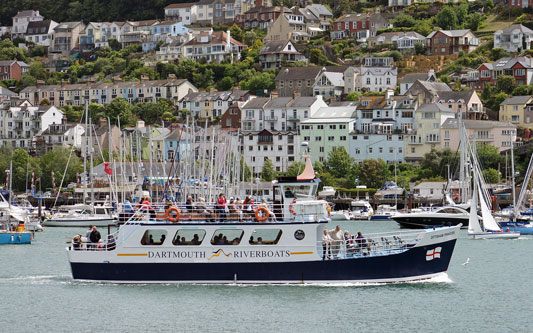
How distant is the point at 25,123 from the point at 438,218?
3425 inches

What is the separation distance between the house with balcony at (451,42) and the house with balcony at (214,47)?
106 feet

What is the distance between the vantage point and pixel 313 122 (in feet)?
408

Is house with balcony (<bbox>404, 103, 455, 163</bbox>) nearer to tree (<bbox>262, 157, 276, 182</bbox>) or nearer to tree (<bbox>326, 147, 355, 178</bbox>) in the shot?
tree (<bbox>326, 147, 355, 178</bbox>)

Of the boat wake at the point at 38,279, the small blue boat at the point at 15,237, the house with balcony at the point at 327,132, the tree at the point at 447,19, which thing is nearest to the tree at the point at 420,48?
the tree at the point at 447,19

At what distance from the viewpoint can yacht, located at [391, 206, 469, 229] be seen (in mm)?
80375

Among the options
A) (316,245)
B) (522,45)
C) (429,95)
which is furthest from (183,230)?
(522,45)

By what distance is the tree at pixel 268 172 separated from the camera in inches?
4747

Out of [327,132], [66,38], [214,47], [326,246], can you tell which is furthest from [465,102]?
[66,38]

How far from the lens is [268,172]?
396ft

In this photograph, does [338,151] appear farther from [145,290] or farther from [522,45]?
[145,290]

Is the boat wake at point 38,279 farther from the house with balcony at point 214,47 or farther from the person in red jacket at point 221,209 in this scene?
the house with balcony at point 214,47

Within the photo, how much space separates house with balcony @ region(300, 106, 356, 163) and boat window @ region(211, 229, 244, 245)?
261ft

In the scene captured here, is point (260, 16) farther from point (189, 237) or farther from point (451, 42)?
point (189, 237)

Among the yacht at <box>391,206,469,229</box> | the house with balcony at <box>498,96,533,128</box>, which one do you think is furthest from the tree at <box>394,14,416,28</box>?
the yacht at <box>391,206,469,229</box>
